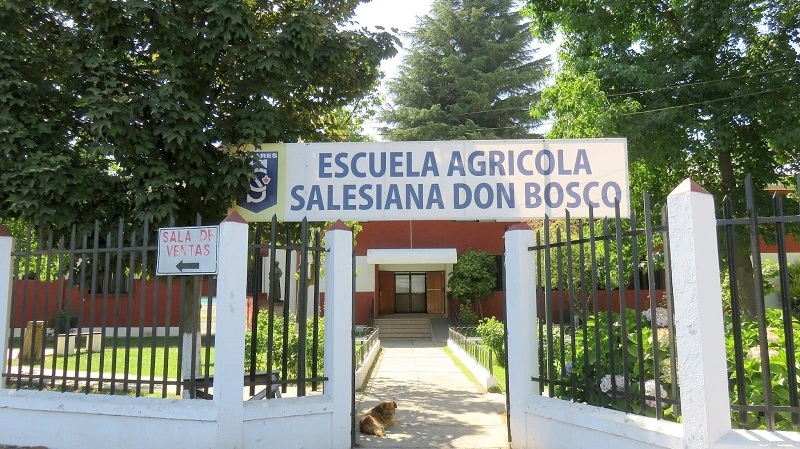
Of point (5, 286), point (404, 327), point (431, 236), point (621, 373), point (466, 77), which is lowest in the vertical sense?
point (404, 327)

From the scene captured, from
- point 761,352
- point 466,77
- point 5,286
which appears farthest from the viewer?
point 466,77

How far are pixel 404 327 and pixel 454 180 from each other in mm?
18597

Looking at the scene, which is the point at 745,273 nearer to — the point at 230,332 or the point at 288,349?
the point at 288,349

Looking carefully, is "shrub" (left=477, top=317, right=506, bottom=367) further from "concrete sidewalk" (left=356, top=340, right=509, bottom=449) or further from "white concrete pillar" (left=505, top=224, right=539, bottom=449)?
"white concrete pillar" (left=505, top=224, right=539, bottom=449)

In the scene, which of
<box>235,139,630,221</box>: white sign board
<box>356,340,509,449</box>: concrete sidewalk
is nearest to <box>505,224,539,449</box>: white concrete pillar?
<box>356,340,509,449</box>: concrete sidewalk

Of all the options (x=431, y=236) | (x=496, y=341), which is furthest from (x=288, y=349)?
(x=431, y=236)

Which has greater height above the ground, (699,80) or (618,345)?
(699,80)

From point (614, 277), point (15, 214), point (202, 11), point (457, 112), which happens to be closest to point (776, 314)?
point (202, 11)

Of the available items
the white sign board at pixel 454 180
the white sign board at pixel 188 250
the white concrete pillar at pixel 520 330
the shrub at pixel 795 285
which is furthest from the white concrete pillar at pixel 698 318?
the shrub at pixel 795 285

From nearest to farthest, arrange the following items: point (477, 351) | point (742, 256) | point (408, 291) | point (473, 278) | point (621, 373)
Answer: point (621, 373) → point (477, 351) → point (742, 256) → point (473, 278) → point (408, 291)

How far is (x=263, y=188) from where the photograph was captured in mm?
7719

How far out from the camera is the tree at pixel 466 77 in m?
32.0

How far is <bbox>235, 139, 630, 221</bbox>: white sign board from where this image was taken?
7.43 metres

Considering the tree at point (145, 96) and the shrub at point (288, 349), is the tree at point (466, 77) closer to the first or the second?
the shrub at point (288, 349)
